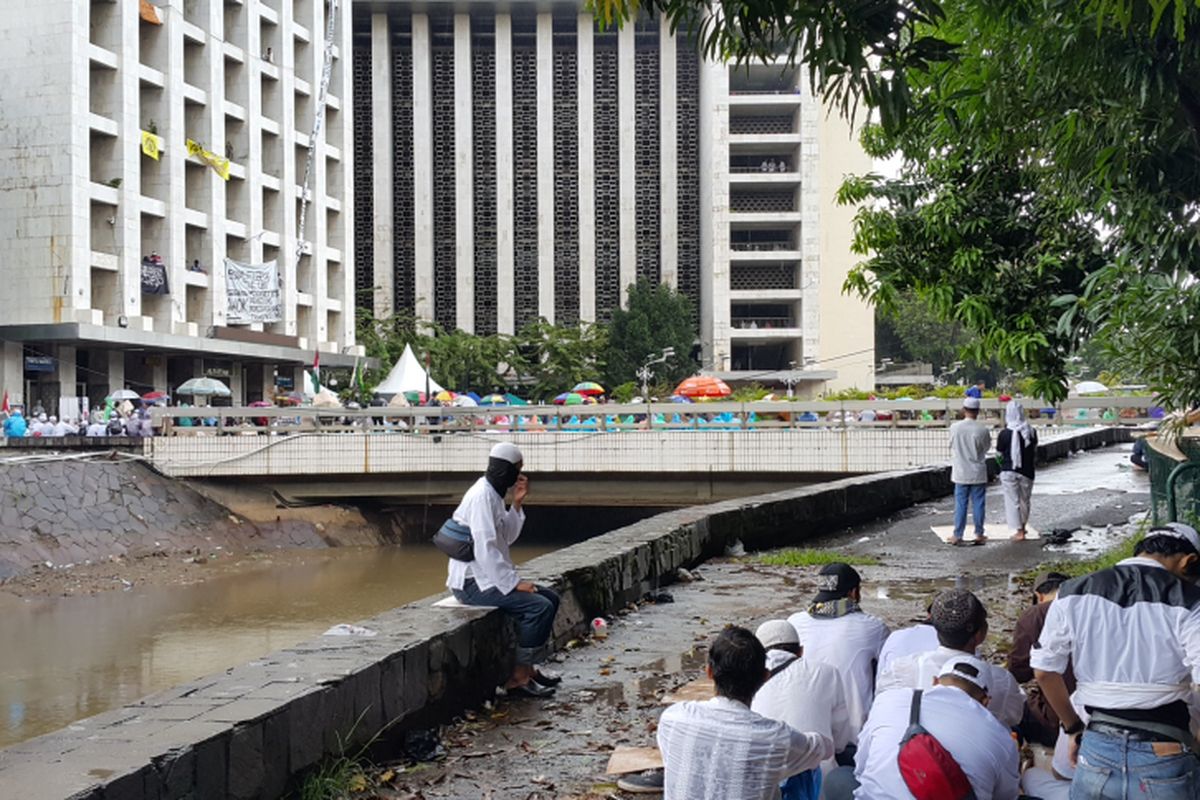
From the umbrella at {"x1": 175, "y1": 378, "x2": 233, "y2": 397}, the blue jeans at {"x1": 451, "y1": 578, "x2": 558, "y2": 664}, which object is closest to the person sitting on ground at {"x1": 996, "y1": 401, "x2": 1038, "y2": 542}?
the blue jeans at {"x1": 451, "y1": 578, "x2": 558, "y2": 664}

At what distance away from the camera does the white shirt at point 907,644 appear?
5.00m

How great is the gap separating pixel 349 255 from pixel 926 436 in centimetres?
3756

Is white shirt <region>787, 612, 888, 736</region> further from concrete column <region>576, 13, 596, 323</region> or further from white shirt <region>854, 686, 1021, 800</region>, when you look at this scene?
concrete column <region>576, 13, 596, 323</region>

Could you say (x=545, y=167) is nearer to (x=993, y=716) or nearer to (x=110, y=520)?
(x=110, y=520)

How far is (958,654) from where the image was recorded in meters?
4.52

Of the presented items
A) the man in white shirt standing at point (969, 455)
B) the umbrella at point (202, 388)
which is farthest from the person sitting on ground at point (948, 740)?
the umbrella at point (202, 388)

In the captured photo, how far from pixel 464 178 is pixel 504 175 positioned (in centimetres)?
222

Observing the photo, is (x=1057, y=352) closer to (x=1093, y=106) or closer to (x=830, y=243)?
(x=1093, y=106)

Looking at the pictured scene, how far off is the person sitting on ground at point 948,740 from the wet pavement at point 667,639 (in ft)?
5.25

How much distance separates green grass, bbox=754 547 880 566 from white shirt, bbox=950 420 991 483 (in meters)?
1.37

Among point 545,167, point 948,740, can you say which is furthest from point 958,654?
point 545,167

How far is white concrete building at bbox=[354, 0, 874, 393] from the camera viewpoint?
70250 mm

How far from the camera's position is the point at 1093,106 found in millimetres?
6527

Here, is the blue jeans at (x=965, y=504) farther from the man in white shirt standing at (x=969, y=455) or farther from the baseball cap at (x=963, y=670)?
the baseball cap at (x=963, y=670)
